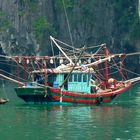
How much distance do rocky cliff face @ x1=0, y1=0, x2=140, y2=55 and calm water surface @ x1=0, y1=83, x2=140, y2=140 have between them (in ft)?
90.6

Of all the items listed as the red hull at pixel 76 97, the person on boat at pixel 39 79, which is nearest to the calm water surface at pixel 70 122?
the red hull at pixel 76 97

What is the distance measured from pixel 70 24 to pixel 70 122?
39143mm

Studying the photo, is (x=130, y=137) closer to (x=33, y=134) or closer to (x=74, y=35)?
(x=33, y=134)

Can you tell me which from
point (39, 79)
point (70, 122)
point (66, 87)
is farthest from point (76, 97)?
point (70, 122)

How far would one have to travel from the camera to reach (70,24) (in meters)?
76.8

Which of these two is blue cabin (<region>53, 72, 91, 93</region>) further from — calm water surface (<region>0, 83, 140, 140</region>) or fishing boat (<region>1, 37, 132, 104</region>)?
calm water surface (<region>0, 83, 140, 140</region>)

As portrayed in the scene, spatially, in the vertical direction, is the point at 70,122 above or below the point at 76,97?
below

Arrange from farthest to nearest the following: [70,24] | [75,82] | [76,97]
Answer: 1. [70,24]
2. [75,82]
3. [76,97]

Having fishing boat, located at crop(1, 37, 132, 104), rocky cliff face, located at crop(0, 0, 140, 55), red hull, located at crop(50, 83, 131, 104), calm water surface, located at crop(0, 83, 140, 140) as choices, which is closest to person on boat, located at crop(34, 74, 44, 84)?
fishing boat, located at crop(1, 37, 132, 104)

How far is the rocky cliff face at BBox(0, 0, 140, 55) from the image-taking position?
76312 mm

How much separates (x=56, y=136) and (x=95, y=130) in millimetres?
2435

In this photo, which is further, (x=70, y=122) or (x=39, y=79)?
(x=39, y=79)

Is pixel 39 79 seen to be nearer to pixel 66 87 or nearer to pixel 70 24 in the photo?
pixel 66 87

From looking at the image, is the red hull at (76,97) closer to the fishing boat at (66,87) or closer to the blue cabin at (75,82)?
the fishing boat at (66,87)
